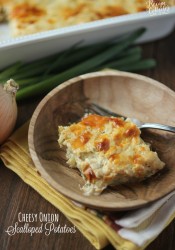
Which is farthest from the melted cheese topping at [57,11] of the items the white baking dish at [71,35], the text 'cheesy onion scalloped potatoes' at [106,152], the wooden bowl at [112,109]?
the text 'cheesy onion scalloped potatoes' at [106,152]

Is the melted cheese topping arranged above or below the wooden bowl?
above

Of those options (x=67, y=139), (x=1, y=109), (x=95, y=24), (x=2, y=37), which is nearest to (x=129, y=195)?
(x=67, y=139)

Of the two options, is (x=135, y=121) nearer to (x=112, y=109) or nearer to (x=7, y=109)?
(x=112, y=109)

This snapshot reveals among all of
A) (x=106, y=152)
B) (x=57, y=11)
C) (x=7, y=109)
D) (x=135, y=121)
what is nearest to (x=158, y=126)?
(x=135, y=121)

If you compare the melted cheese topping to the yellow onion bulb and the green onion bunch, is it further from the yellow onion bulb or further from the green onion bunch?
the yellow onion bulb

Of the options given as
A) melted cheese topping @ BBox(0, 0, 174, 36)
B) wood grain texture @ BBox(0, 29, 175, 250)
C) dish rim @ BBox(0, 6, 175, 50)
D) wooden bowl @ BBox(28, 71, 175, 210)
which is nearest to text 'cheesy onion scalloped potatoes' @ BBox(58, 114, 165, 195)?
wooden bowl @ BBox(28, 71, 175, 210)
